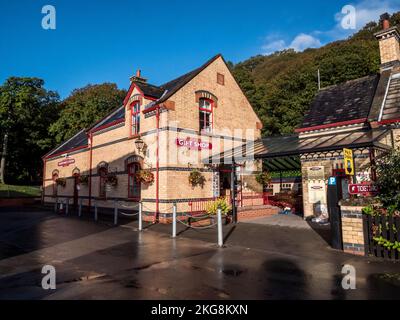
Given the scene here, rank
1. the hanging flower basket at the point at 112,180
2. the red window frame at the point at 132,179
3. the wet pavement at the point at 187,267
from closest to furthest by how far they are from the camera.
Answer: the wet pavement at the point at 187,267 → the red window frame at the point at 132,179 → the hanging flower basket at the point at 112,180

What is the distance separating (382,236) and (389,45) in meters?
12.3

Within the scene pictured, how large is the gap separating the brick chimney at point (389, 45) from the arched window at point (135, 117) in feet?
43.7

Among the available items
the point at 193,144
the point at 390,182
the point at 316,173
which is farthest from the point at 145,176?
the point at 390,182

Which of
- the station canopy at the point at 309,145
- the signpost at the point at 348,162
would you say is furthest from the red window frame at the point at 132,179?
the signpost at the point at 348,162

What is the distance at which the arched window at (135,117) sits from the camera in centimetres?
1581

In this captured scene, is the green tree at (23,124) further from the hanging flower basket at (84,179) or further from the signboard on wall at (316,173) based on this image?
the signboard on wall at (316,173)

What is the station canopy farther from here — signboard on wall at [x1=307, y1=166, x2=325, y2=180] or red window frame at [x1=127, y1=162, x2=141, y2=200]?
red window frame at [x1=127, y1=162, x2=141, y2=200]

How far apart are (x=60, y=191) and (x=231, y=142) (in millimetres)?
15751

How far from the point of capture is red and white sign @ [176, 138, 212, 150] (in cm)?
1415

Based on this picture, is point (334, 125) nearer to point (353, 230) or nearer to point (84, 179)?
point (353, 230)

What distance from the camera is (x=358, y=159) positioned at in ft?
41.5

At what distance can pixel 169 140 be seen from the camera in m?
13.8
